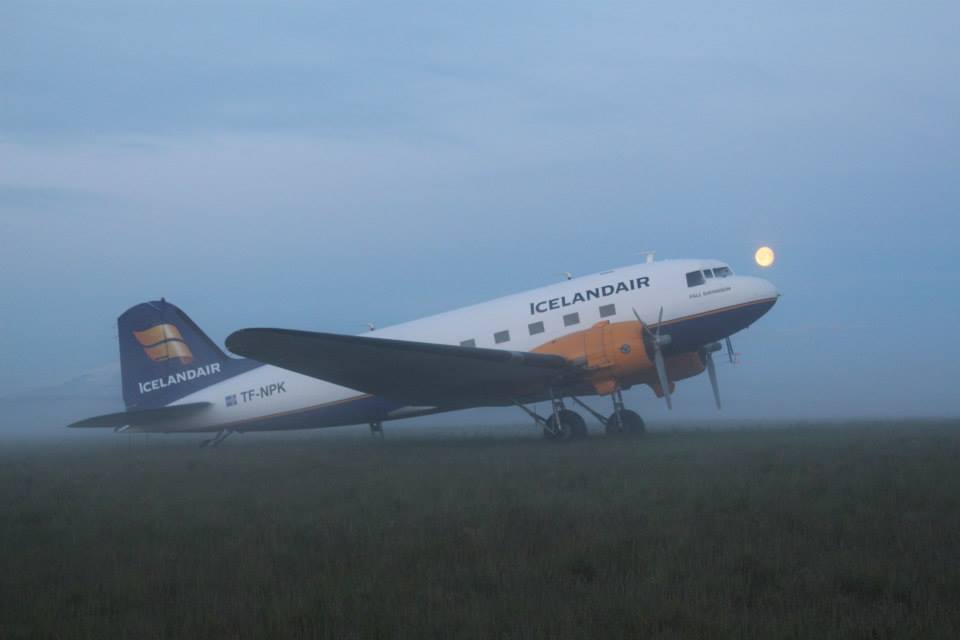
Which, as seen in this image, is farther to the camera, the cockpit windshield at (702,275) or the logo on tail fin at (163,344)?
the logo on tail fin at (163,344)

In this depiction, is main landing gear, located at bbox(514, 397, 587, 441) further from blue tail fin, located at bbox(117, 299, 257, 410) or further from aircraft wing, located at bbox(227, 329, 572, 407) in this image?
blue tail fin, located at bbox(117, 299, 257, 410)

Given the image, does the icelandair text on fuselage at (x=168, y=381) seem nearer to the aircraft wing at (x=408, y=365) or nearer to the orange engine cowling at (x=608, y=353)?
the aircraft wing at (x=408, y=365)

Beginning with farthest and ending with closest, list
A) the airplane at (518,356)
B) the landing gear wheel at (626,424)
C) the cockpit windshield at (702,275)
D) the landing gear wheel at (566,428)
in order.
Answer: the landing gear wheel at (626,424)
the cockpit windshield at (702,275)
the landing gear wheel at (566,428)
the airplane at (518,356)

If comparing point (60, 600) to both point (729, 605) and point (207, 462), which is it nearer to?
point (729, 605)

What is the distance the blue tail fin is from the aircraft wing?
19.7 ft

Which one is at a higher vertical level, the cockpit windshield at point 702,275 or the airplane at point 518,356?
the cockpit windshield at point 702,275

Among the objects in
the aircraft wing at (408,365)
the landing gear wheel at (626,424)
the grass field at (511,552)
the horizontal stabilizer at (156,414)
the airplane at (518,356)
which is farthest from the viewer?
the horizontal stabilizer at (156,414)

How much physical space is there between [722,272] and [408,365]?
8.72 m

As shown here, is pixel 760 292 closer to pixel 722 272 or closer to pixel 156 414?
pixel 722 272

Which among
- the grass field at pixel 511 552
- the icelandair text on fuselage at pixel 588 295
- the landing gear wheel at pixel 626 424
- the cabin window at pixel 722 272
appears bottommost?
the grass field at pixel 511 552

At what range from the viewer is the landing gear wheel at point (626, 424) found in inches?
922

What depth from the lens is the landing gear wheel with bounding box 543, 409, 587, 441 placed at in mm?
22125

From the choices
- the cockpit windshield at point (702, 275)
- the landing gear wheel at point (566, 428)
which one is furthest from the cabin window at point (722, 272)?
the landing gear wheel at point (566, 428)

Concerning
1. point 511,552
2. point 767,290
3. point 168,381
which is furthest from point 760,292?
point 168,381
